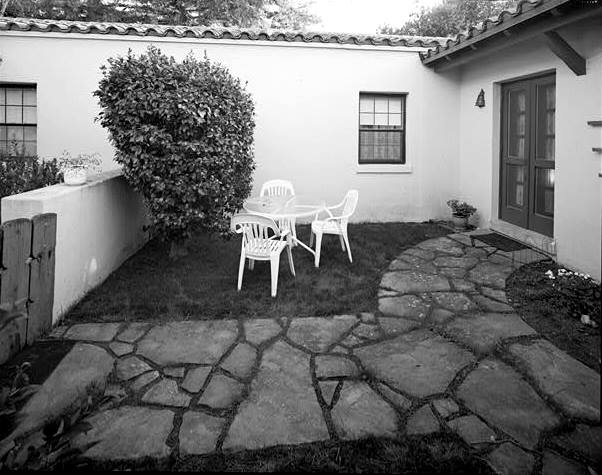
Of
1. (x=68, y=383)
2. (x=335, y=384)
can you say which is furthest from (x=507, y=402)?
(x=68, y=383)

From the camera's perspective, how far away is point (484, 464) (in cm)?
240

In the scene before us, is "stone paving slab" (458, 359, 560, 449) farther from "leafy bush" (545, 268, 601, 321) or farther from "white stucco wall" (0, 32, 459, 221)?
"white stucco wall" (0, 32, 459, 221)

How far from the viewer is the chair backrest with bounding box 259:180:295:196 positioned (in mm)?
7523

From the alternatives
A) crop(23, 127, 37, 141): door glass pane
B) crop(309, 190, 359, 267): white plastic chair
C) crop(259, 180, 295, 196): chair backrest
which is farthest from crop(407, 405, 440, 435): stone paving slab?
crop(23, 127, 37, 141): door glass pane

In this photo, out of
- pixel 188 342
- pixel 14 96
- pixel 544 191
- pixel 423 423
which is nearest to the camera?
pixel 423 423

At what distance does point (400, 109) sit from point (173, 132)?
190 inches

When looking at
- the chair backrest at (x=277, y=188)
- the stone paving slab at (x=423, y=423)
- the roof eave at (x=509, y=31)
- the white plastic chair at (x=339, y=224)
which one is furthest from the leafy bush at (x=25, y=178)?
the roof eave at (x=509, y=31)

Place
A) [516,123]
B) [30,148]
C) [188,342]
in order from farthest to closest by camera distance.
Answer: [30,148]
[516,123]
[188,342]

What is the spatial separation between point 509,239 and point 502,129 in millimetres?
1754

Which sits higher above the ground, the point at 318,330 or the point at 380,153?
the point at 380,153

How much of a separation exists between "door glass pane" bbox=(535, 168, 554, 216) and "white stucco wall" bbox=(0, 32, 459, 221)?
2.32 meters

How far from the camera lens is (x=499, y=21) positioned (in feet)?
19.5

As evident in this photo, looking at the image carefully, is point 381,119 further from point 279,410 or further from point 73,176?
point 279,410

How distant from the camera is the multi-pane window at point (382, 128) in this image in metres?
8.84
